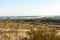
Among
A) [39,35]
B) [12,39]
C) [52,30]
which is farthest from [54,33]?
[12,39]

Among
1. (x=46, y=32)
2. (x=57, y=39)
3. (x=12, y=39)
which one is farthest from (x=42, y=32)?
(x=12, y=39)

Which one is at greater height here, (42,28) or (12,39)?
(42,28)

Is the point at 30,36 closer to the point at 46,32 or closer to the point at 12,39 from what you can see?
the point at 46,32

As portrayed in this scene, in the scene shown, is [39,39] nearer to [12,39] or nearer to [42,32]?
[42,32]

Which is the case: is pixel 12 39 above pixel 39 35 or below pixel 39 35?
below

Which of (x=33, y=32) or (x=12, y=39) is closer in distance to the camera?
(x=33, y=32)

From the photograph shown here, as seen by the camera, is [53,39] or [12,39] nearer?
[53,39]

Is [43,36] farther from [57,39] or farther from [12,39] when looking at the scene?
[12,39]

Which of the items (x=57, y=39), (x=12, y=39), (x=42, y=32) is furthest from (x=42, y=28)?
(x=12, y=39)
